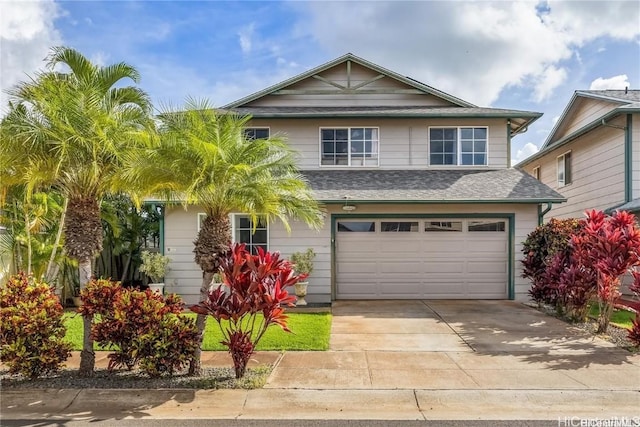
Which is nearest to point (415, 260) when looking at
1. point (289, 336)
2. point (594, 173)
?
point (289, 336)

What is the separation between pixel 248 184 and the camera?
5.95 metres

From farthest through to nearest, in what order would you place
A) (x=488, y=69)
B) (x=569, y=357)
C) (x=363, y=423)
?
1. (x=488, y=69)
2. (x=569, y=357)
3. (x=363, y=423)

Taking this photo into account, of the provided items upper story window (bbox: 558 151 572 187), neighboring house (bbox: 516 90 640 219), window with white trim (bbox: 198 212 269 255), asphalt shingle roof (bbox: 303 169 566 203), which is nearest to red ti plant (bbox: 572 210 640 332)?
asphalt shingle roof (bbox: 303 169 566 203)

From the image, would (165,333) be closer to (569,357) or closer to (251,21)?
(569,357)

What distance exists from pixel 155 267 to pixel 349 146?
6902 millimetres

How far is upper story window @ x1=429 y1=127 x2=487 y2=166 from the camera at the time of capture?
13469 millimetres

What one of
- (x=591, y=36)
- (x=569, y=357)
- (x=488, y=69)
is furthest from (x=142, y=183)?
(x=591, y=36)

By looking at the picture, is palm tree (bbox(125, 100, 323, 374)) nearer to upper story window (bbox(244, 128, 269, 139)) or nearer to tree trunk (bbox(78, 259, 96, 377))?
tree trunk (bbox(78, 259, 96, 377))

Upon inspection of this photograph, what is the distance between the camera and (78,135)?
18.3 feet

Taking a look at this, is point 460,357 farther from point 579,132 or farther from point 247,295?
point 579,132

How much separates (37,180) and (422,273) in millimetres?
9784

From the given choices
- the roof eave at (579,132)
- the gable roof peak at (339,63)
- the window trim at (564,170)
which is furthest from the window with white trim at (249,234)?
the window trim at (564,170)

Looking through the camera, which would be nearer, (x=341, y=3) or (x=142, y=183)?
(x=142, y=183)

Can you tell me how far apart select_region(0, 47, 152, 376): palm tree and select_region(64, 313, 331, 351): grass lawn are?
160 cm
